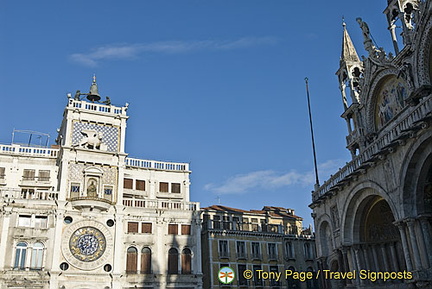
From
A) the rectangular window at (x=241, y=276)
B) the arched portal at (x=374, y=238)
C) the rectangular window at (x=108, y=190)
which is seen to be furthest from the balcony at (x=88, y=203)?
the arched portal at (x=374, y=238)

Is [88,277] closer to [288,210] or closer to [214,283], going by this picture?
[214,283]

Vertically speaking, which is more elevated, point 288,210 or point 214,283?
point 288,210

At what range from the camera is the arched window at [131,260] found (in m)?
43.7

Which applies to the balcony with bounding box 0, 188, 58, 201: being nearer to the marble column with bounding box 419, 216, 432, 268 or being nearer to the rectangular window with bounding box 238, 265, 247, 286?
the rectangular window with bounding box 238, 265, 247, 286

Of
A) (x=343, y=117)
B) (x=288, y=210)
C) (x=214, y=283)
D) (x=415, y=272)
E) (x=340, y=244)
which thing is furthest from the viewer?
(x=288, y=210)

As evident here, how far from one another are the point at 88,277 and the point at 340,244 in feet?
77.0

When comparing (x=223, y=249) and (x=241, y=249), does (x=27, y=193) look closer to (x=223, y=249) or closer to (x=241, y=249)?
(x=223, y=249)

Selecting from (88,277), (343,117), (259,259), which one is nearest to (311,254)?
(259,259)

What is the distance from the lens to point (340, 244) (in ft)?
106

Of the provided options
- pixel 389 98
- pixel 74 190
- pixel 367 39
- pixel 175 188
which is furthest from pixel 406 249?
pixel 74 190

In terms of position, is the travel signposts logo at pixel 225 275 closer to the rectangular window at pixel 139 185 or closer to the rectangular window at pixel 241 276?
the rectangular window at pixel 139 185

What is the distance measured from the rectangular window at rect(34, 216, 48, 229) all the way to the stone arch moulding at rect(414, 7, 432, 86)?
3396 cm

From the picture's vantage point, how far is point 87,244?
42531mm

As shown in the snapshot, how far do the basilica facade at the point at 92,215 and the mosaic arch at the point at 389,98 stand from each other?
73.0 ft
